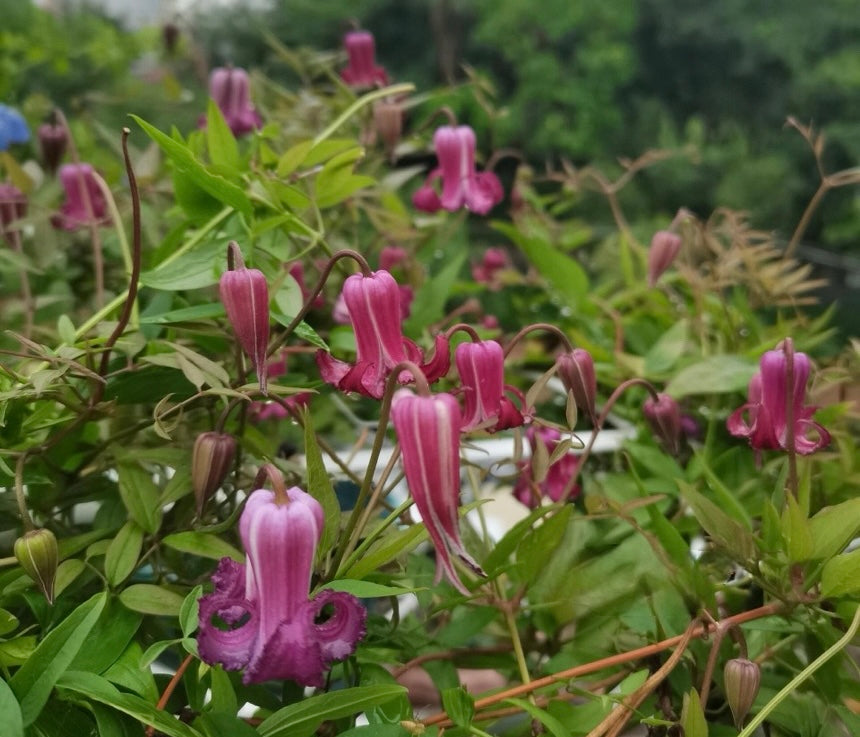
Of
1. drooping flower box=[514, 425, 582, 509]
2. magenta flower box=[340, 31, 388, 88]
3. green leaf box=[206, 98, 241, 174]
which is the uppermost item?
green leaf box=[206, 98, 241, 174]

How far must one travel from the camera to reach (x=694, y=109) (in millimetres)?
2006

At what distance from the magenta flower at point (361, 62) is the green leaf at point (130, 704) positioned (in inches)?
28.0

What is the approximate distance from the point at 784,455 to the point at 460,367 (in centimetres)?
31

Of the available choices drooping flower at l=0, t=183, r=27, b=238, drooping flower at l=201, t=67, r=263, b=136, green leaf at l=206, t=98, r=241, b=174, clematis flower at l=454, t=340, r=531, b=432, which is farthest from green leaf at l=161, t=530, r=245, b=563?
drooping flower at l=201, t=67, r=263, b=136

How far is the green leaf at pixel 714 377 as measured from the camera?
67cm

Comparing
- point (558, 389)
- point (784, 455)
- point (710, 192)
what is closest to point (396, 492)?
point (558, 389)

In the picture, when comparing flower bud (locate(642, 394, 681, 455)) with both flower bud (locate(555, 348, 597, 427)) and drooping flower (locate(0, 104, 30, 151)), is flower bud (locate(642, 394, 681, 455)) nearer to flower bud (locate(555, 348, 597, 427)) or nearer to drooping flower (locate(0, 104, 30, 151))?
flower bud (locate(555, 348, 597, 427))

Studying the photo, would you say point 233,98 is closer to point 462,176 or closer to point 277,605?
point 462,176

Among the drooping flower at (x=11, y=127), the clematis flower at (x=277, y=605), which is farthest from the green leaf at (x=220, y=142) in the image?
the drooping flower at (x=11, y=127)

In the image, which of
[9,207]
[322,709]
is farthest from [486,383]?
[9,207]

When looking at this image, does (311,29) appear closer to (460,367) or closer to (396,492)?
(396,492)

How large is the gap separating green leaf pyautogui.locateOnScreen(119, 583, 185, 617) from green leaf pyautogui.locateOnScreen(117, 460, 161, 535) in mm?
33

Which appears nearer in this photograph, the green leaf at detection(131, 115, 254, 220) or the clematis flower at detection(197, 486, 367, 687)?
the clematis flower at detection(197, 486, 367, 687)

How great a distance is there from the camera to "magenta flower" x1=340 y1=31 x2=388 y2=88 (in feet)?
3.13
